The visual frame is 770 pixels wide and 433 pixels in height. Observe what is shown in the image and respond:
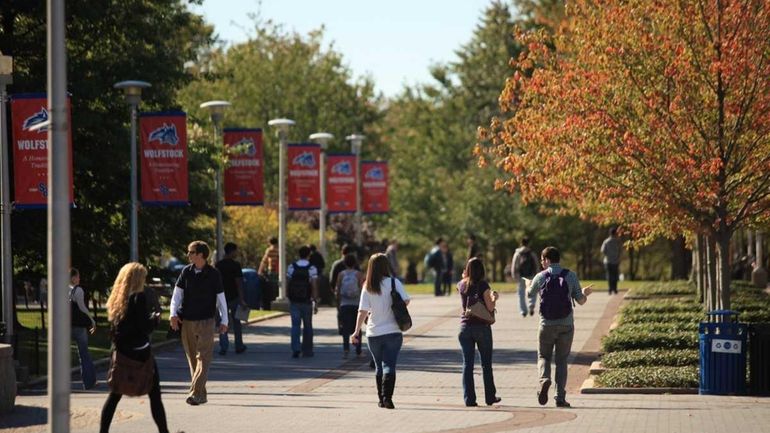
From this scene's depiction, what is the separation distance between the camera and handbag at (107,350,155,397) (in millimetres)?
13258

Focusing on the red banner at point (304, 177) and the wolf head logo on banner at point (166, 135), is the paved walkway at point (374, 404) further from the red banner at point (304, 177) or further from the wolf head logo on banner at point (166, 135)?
the red banner at point (304, 177)

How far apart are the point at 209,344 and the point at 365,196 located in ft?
111

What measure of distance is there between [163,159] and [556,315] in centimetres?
1182

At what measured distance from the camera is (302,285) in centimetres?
2406

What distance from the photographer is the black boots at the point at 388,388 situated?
1653 centimetres

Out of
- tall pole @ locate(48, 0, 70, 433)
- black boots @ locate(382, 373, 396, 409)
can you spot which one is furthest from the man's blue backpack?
tall pole @ locate(48, 0, 70, 433)

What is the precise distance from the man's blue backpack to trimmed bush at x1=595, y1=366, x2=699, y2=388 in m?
2.24

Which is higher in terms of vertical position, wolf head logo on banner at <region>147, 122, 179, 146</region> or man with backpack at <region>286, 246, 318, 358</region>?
wolf head logo on banner at <region>147, 122, 179, 146</region>

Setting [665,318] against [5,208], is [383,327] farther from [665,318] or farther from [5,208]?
[665,318]

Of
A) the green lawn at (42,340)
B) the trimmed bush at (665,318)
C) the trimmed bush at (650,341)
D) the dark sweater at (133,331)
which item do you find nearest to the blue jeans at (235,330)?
the green lawn at (42,340)

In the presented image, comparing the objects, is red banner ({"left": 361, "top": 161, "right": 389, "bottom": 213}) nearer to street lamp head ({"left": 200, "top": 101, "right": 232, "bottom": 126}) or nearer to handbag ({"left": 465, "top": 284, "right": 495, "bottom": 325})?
street lamp head ({"left": 200, "top": 101, "right": 232, "bottom": 126})

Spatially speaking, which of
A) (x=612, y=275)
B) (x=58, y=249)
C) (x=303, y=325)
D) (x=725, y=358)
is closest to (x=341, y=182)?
(x=612, y=275)

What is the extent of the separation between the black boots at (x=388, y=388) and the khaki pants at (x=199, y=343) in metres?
1.88

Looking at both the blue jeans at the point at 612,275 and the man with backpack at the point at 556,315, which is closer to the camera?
the man with backpack at the point at 556,315
